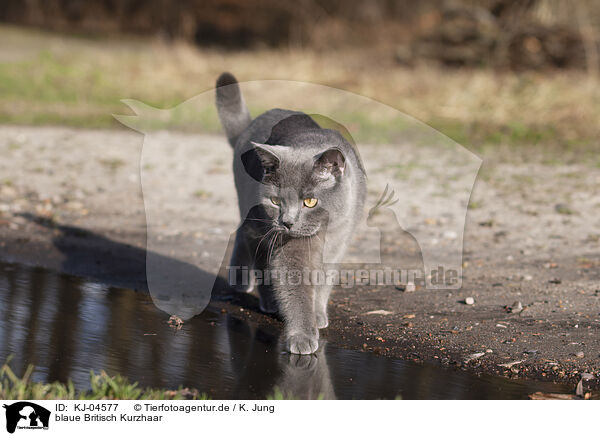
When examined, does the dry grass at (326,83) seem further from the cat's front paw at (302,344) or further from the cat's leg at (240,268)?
the cat's front paw at (302,344)

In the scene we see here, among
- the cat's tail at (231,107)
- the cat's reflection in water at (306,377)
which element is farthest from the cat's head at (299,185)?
the cat's tail at (231,107)

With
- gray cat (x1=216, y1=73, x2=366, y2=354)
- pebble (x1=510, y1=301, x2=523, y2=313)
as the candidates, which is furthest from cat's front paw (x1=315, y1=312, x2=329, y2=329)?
pebble (x1=510, y1=301, x2=523, y2=313)

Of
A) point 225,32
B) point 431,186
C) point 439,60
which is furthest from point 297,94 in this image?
point 225,32

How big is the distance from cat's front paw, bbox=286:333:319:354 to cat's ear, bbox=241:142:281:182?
35.9 inches

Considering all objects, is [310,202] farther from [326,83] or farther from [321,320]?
[326,83]

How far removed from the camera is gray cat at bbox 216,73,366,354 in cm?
420

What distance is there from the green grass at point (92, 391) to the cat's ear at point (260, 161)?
4.39 feet

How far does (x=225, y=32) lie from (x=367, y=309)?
1868 centimetres

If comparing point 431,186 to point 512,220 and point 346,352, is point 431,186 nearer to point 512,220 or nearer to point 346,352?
point 512,220

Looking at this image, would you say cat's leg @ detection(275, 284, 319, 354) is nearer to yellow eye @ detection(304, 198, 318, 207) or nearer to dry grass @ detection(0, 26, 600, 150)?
yellow eye @ detection(304, 198, 318, 207)

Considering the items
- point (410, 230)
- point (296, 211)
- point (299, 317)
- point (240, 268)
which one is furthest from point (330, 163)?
point (410, 230)

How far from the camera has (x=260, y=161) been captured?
4.33 metres

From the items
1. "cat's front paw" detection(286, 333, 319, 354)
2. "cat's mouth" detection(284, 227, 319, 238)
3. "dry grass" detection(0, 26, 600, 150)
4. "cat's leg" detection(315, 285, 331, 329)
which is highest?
"dry grass" detection(0, 26, 600, 150)
